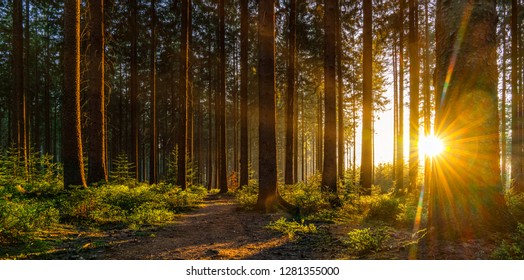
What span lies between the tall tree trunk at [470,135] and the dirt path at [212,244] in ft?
7.22

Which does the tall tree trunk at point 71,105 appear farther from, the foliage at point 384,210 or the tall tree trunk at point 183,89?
the foliage at point 384,210

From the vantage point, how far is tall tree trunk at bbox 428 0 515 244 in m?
4.23

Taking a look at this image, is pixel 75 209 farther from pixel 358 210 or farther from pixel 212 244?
pixel 358 210

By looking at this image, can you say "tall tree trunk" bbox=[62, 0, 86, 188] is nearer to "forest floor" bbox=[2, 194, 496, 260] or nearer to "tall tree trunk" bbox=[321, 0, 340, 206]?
"forest floor" bbox=[2, 194, 496, 260]

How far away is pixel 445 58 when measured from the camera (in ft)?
14.9

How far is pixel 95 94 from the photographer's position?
11.9 metres

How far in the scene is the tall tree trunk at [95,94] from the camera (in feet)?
38.4

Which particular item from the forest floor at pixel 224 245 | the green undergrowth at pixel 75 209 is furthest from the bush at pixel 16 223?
the forest floor at pixel 224 245

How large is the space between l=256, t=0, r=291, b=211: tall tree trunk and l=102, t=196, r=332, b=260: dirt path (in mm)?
1519

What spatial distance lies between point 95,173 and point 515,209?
13.3m

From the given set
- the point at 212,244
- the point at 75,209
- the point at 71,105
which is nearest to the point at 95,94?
the point at 71,105

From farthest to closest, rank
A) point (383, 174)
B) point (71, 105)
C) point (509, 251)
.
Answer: point (383, 174)
point (71, 105)
point (509, 251)

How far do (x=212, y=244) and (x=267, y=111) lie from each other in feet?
16.8
